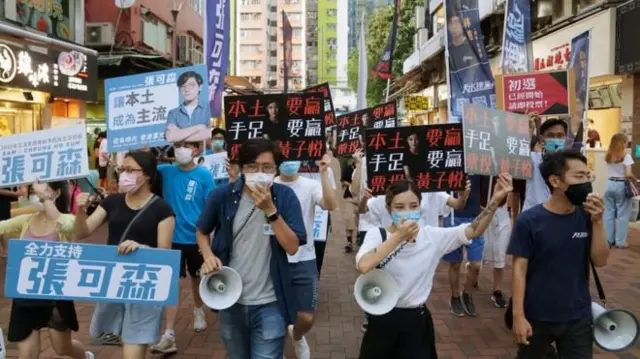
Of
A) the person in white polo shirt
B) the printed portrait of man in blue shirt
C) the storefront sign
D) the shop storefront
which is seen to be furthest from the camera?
the shop storefront

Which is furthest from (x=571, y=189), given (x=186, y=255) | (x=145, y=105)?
(x=145, y=105)

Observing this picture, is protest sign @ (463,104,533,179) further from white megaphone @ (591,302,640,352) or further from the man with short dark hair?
white megaphone @ (591,302,640,352)

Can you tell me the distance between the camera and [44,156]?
3.93 meters

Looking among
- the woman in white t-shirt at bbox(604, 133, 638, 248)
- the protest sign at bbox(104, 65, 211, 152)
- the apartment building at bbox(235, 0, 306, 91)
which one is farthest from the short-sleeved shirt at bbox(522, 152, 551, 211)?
the apartment building at bbox(235, 0, 306, 91)

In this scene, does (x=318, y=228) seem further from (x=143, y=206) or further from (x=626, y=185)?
(x=626, y=185)

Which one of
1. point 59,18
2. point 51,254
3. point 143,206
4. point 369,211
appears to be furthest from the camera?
point 59,18

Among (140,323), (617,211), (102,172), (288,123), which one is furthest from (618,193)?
(102,172)

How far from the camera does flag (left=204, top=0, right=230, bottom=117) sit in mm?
8758

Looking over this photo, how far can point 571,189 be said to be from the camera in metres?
3.19

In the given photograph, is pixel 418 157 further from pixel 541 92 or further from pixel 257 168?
pixel 541 92

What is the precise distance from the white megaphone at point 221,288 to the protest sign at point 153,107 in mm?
2613

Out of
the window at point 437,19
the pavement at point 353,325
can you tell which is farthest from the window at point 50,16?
the window at point 437,19

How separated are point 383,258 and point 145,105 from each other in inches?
133

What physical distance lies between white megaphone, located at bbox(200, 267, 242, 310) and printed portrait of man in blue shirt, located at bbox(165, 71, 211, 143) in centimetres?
252
